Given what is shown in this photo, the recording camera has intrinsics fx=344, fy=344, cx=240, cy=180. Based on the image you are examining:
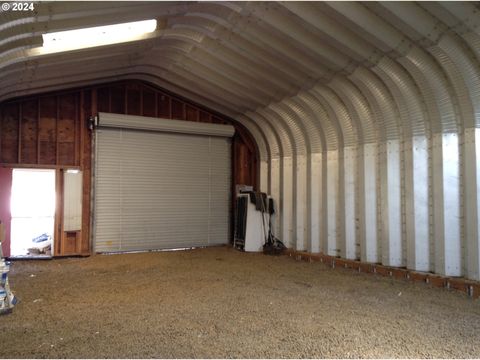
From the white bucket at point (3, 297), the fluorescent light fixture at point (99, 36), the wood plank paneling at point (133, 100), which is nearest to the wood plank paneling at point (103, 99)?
the wood plank paneling at point (133, 100)

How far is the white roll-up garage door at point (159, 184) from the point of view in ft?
23.7

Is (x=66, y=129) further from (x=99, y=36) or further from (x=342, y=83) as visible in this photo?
(x=342, y=83)

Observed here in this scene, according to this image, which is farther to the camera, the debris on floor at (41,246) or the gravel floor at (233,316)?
the debris on floor at (41,246)

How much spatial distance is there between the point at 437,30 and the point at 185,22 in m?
3.12

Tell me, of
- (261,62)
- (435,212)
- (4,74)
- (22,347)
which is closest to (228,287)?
(22,347)

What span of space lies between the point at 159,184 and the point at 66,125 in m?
2.24

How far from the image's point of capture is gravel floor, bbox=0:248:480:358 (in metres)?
2.59

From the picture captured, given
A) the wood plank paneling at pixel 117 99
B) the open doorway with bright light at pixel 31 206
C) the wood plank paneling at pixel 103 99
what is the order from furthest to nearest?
the open doorway with bright light at pixel 31 206
the wood plank paneling at pixel 117 99
the wood plank paneling at pixel 103 99

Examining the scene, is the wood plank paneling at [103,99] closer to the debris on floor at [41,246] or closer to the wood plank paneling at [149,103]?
the wood plank paneling at [149,103]

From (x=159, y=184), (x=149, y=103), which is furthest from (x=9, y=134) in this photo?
(x=159, y=184)

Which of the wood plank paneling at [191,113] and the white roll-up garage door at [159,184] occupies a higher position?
the wood plank paneling at [191,113]

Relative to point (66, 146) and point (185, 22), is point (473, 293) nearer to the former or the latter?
point (185, 22)

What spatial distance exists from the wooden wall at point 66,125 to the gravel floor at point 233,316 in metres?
1.78

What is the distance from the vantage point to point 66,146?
705 cm
